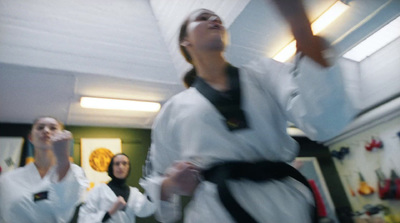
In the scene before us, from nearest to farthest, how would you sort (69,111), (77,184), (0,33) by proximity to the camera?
(77,184) → (0,33) → (69,111)

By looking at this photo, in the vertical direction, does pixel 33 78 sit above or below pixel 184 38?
above

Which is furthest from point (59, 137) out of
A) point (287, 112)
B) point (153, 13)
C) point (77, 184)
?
point (153, 13)

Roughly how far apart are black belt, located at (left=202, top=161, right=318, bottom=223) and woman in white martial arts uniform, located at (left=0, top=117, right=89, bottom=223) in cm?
122

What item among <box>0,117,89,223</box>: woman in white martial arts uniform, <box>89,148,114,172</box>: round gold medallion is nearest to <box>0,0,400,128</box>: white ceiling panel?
<box>89,148,114,172</box>: round gold medallion

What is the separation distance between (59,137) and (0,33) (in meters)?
2.20

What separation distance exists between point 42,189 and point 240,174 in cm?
192

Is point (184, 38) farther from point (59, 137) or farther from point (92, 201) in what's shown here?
point (92, 201)

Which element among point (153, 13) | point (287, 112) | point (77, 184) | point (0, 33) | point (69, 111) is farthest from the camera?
point (153, 13)

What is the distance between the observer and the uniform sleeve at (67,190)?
180 centimetres

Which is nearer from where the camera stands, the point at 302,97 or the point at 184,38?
the point at 302,97

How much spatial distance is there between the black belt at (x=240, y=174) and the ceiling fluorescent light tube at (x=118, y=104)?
301 centimetres

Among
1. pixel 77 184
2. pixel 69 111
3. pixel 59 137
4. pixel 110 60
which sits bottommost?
pixel 77 184

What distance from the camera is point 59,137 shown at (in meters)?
1.28

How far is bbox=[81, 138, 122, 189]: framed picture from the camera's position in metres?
3.65
